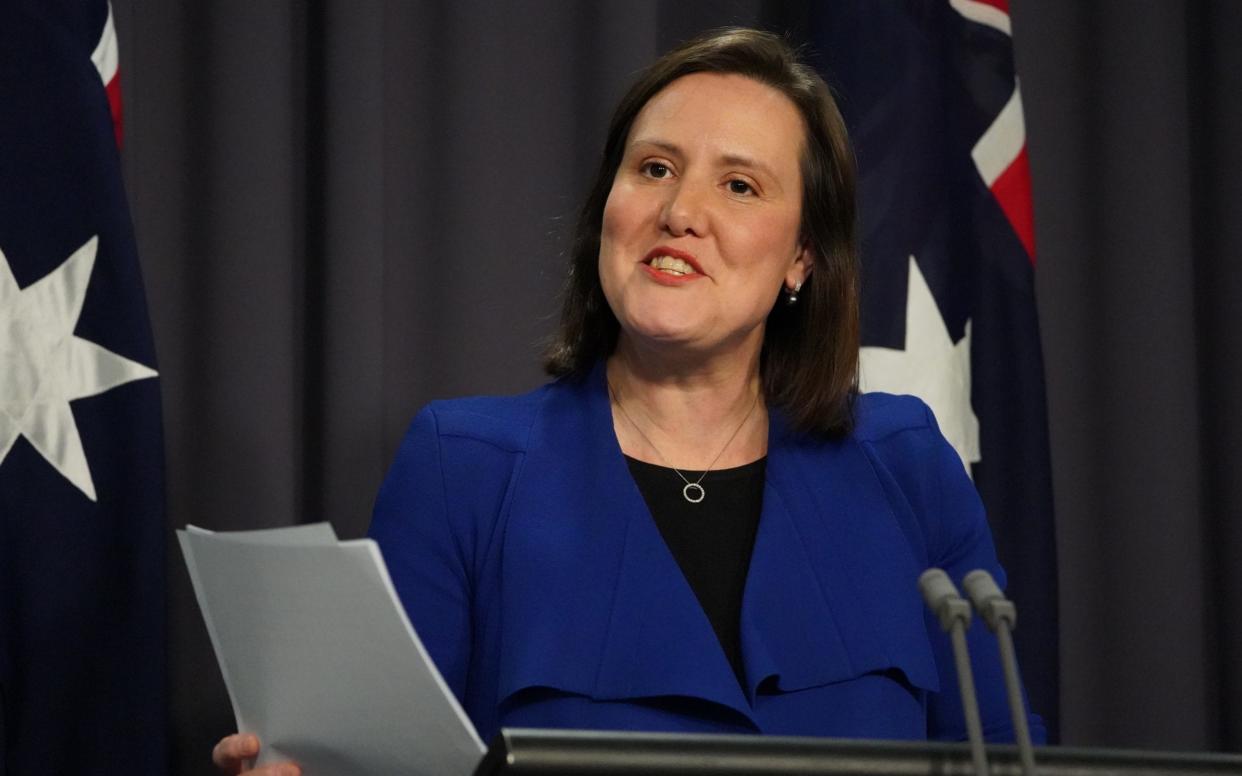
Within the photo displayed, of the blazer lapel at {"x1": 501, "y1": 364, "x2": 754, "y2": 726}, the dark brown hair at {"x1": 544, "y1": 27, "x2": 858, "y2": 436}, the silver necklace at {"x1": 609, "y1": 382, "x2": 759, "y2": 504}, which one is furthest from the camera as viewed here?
the dark brown hair at {"x1": 544, "y1": 27, "x2": 858, "y2": 436}

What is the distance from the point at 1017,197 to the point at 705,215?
1.01 m

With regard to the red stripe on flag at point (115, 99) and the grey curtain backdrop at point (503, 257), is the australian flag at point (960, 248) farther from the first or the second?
the red stripe on flag at point (115, 99)

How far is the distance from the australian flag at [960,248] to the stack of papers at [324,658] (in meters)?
1.34

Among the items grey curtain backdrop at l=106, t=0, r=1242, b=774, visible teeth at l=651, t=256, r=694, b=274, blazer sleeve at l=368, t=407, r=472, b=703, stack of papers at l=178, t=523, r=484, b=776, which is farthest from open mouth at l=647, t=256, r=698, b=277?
grey curtain backdrop at l=106, t=0, r=1242, b=774

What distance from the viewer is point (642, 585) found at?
1.63m

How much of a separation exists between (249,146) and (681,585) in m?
1.19

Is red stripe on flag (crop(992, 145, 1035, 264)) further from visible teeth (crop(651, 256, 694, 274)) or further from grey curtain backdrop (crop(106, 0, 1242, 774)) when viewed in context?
visible teeth (crop(651, 256, 694, 274))

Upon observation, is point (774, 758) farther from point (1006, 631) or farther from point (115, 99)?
point (115, 99)

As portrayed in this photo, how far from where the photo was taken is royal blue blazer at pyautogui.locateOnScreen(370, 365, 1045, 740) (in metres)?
1.57

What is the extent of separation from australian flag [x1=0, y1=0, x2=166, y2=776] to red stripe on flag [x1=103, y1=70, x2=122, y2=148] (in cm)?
3

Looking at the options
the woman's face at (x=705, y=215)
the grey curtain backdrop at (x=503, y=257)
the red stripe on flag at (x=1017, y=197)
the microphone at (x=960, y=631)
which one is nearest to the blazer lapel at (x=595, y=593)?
the woman's face at (x=705, y=215)

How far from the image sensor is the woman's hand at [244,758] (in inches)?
53.0

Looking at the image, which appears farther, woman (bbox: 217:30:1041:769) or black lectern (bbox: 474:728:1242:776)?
woman (bbox: 217:30:1041:769)

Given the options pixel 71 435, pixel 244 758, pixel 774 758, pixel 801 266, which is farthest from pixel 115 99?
pixel 774 758
